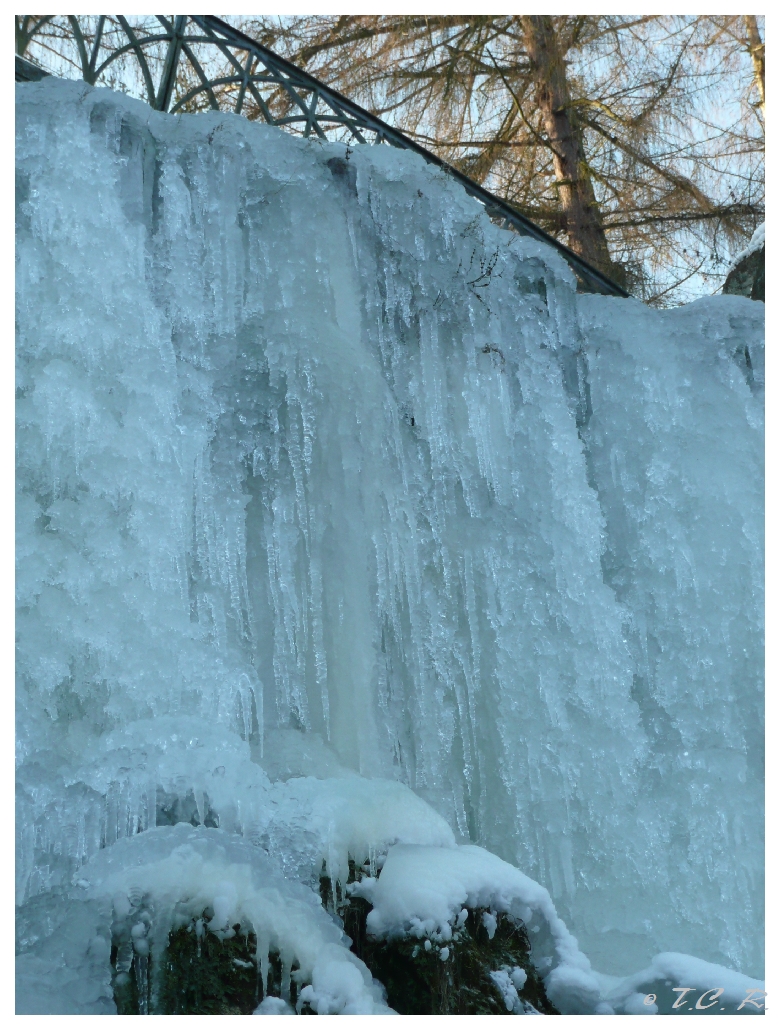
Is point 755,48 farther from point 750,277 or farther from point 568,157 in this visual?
point 750,277

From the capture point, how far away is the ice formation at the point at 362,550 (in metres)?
3.30

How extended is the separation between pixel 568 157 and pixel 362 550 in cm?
435

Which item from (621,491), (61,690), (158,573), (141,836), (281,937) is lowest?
(281,937)

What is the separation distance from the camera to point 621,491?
5066 mm

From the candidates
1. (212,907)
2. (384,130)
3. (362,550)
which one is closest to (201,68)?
(384,130)

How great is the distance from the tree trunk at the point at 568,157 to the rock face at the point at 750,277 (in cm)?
136

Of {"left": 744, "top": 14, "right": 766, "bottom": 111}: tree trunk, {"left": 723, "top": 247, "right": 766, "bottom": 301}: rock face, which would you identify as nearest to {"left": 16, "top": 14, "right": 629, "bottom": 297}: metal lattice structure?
{"left": 723, "top": 247, "right": 766, "bottom": 301}: rock face

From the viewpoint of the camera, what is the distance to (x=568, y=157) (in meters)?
7.36

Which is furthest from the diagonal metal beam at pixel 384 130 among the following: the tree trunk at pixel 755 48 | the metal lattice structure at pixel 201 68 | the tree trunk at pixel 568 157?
the tree trunk at pixel 755 48

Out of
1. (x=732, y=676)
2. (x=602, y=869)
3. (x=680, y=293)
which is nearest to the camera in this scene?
(x=602, y=869)

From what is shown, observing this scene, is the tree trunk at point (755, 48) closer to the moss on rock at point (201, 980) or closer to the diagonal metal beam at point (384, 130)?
the diagonal metal beam at point (384, 130)

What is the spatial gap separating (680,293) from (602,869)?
4276 mm
